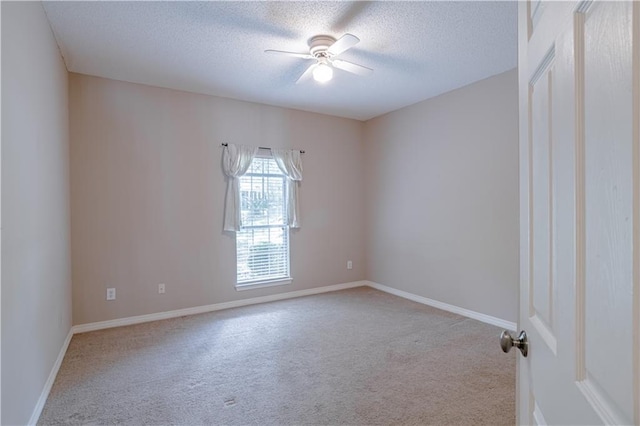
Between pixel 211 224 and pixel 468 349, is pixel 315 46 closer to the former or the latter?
pixel 211 224

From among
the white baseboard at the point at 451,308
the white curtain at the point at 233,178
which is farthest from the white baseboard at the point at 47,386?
the white baseboard at the point at 451,308

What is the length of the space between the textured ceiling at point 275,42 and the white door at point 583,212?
197 cm

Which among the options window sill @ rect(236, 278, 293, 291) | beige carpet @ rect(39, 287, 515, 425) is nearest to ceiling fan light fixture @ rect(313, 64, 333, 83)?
beige carpet @ rect(39, 287, 515, 425)

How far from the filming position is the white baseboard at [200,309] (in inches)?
144

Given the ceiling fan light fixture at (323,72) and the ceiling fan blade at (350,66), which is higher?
the ceiling fan blade at (350,66)

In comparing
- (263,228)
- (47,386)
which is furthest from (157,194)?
(47,386)

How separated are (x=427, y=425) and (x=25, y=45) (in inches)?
129

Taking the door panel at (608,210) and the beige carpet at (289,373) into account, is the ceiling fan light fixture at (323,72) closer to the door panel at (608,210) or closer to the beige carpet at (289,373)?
the beige carpet at (289,373)

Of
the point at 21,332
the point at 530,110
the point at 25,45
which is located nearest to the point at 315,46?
the point at 25,45

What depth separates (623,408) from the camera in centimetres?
46

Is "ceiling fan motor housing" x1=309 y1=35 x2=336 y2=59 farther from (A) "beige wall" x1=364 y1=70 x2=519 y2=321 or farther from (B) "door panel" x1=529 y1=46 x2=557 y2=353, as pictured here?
(B) "door panel" x1=529 y1=46 x2=557 y2=353

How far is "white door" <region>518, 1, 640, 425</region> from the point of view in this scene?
0.45 m

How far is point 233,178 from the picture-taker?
4441mm

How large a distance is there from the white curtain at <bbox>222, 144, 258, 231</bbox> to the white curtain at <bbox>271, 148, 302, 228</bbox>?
21.9 inches
